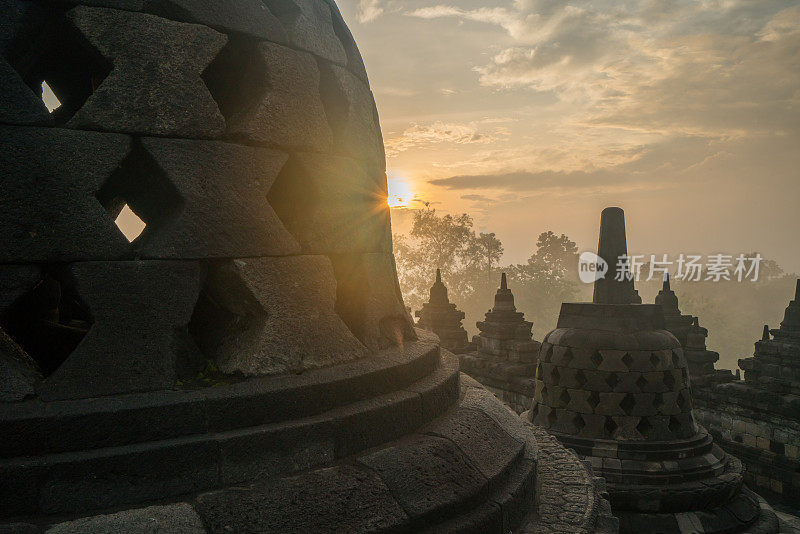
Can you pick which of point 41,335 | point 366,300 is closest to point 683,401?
point 366,300

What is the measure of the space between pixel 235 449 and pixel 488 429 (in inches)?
56.1

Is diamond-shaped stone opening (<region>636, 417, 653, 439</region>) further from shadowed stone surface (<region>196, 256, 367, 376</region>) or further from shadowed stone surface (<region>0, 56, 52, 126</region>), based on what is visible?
shadowed stone surface (<region>0, 56, 52, 126</region>)

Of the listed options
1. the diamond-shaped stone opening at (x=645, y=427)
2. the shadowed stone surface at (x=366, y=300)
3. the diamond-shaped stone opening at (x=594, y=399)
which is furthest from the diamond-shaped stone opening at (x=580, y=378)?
the shadowed stone surface at (x=366, y=300)

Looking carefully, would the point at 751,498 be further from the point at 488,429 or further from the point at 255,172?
the point at 255,172

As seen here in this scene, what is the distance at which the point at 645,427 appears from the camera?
21.3 feet

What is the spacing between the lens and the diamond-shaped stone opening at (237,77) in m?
2.72

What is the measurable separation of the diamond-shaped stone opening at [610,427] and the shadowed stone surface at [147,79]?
230 inches

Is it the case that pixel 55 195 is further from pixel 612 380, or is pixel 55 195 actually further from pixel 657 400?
pixel 657 400

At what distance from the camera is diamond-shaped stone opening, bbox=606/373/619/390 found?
6.52m

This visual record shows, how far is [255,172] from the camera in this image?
2.57m

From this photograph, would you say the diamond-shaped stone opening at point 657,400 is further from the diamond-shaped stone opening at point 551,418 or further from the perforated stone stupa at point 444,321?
the perforated stone stupa at point 444,321

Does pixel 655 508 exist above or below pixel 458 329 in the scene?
below

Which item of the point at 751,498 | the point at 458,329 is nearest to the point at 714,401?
the point at 751,498

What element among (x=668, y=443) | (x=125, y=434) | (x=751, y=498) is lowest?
(x=751, y=498)
